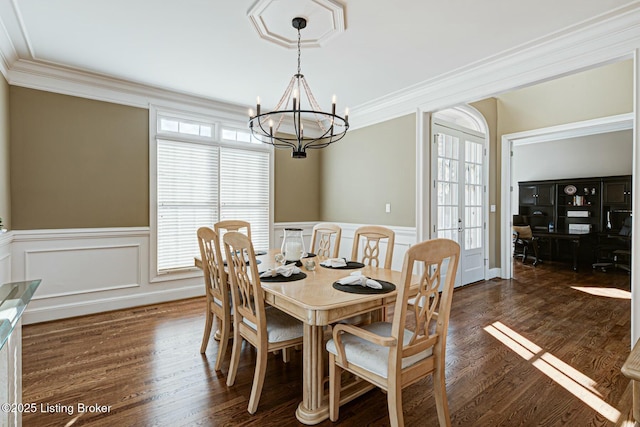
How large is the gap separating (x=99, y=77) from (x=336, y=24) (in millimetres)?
2811

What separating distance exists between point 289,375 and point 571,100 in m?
5.37

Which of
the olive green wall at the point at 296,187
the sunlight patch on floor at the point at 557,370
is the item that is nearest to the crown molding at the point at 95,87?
the olive green wall at the point at 296,187

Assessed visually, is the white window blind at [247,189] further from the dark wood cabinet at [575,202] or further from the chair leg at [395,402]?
the dark wood cabinet at [575,202]

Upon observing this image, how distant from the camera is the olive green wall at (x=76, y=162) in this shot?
331 centimetres

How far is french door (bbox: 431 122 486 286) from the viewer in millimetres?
4473

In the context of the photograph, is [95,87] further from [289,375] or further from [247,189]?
[289,375]

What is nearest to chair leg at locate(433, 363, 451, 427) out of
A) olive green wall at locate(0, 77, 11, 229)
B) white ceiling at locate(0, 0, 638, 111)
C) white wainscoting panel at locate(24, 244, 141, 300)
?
white ceiling at locate(0, 0, 638, 111)

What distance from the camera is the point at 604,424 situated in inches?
72.8

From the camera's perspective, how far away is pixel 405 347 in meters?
1.61

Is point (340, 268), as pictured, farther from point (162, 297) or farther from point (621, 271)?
point (621, 271)

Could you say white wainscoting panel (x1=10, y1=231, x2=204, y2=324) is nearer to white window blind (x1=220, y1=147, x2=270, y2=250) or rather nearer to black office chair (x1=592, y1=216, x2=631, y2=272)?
white window blind (x1=220, y1=147, x2=270, y2=250)

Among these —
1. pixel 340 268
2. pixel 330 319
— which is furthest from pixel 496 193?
pixel 330 319

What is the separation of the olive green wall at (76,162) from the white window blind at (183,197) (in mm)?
211

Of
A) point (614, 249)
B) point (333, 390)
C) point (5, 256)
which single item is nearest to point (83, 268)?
A: point (5, 256)
